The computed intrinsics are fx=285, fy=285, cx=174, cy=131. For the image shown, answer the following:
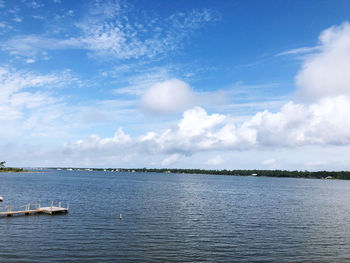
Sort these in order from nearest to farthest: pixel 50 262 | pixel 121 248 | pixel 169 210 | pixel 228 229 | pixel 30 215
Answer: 1. pixel 50 262
2. pixel 121 248
3. pixel 228 229
4. pixel 30 215
5. pixel 169 210

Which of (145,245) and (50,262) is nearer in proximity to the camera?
(50,262)

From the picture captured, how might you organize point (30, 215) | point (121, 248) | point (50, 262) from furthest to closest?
point (30, 215) → point (121, 248) → point (50, 262)

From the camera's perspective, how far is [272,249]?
143ft

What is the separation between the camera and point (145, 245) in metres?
43.5

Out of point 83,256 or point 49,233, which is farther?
point 49,233

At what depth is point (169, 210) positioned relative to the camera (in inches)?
3066

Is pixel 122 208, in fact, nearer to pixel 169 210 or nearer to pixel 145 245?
pixel 169 210

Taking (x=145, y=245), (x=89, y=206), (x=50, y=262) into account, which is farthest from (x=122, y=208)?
(x=50, y=262)

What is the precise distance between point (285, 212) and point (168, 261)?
5416 cm

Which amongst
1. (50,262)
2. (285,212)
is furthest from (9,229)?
(285,212)

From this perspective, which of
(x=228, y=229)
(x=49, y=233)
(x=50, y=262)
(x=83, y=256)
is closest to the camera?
(x=50, y=262)

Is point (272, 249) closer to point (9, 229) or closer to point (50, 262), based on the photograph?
point (50, 262)

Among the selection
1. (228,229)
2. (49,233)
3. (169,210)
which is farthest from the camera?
(169,210)

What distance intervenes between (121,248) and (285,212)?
55.0 metres
